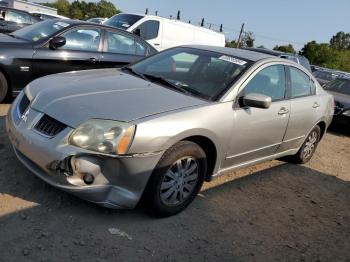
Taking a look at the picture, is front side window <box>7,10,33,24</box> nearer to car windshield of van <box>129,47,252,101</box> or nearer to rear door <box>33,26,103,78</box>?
rear door <box>33,26,103,78</box>

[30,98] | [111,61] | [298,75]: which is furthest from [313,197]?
[111,61]

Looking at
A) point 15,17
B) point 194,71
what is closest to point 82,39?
point 194,71

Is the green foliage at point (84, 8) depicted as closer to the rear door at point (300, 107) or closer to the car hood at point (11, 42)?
the car hood at point (11, 42)

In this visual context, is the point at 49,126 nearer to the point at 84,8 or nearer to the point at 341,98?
the point at 341,98

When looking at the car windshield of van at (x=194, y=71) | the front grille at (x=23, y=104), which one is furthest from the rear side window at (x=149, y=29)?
the front grille at (x=23, y=104)

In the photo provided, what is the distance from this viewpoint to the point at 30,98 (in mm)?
3902

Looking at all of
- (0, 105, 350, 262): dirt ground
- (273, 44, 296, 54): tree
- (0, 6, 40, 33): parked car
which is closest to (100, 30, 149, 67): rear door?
(0, 105, 350, 262): dirt ground

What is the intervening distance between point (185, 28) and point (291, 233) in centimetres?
1070

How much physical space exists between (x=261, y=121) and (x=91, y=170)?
6.68 ft

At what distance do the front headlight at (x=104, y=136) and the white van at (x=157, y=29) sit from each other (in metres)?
8.71

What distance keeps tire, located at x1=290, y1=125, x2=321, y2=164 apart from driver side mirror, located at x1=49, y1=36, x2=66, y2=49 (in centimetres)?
401

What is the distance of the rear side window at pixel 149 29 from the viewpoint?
12.1 meters

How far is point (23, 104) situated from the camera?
13.0 ft

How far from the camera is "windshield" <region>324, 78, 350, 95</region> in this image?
1065cm
